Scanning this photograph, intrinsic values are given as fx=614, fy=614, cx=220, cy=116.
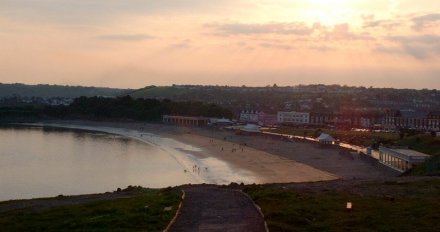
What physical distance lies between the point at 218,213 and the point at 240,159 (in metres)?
45.0

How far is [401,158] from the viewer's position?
4150 centimetres

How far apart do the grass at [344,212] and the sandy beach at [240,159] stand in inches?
931

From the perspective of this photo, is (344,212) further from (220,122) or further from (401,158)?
(220,122)

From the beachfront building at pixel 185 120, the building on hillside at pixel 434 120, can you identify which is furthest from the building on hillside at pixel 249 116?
the building on hillside at pixel 434 120

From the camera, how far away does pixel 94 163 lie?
2286 inches

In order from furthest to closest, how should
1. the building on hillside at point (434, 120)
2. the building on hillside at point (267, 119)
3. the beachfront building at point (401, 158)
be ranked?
the building on hillside at point (267, 119) → the building on hillside at point (434, 120) → the beachfront building at point (401, 158)

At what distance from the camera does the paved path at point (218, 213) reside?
14602 millimetres

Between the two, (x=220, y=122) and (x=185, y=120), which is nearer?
(x=220, y=122)

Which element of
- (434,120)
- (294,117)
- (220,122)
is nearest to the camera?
(434,120)

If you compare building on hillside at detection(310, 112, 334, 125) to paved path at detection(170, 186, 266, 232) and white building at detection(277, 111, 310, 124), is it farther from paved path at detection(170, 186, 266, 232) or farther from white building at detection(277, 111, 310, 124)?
paved path at detection(170, 186, 266, 232)

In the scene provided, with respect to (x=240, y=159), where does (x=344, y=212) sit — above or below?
above

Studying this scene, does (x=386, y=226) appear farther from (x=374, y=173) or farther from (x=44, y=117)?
(x=44, y=117)

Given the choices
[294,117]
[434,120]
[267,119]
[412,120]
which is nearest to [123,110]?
[267,119]

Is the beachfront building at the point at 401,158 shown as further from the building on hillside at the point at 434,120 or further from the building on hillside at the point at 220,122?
the building on hillside at the point at 220,122
